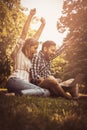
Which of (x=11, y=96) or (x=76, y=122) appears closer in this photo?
(x=76, y=122)

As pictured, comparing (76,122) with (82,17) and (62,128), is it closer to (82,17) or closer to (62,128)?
(62,128)

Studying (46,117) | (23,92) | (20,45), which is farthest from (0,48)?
(46,117)

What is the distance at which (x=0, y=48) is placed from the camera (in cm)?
1127

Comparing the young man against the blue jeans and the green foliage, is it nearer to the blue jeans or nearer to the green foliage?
the blue jeans

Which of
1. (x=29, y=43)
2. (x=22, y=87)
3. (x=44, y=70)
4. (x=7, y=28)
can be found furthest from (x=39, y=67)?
(x=7, y=28)

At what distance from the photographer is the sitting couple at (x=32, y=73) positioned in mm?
4332

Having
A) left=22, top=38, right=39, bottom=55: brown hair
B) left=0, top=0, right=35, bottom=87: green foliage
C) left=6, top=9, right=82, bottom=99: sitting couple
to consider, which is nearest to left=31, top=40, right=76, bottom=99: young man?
left=6, top=9, right=82, bottom=99: sitting couple

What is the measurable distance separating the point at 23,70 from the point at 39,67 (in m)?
0.33

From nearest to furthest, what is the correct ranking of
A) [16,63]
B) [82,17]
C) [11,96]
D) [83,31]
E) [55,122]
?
[55,122]
[11,96]
[16,63]
[83,31]
[82,17]

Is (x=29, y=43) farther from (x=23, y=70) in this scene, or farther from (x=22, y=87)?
(x=22, y=87)

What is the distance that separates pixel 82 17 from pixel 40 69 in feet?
14.6

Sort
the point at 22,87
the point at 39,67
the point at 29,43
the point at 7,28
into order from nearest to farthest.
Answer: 1. the point at 22,87
2. the point at 29,43
3. the point at 39,67
4. the point at 7,28

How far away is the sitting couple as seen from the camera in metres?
4.33

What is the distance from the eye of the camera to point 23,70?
4.71 m
